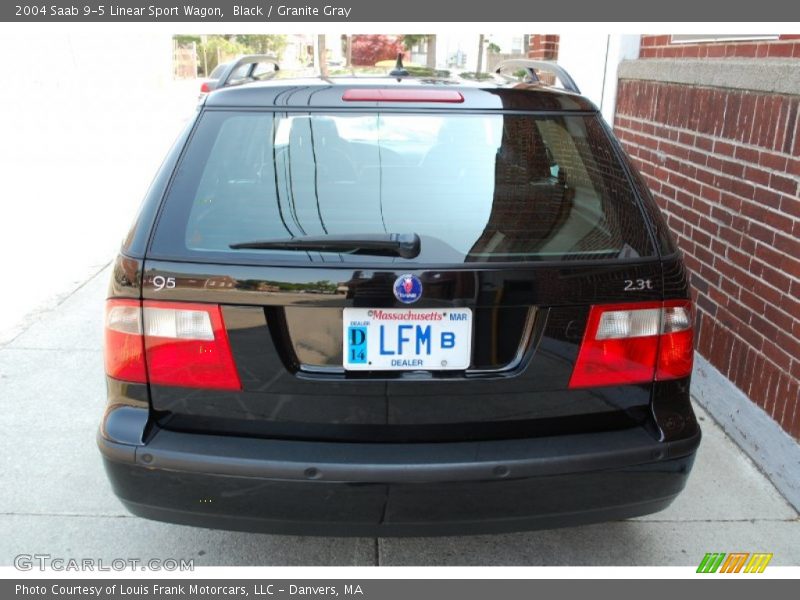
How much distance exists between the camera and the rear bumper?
7.23 ft

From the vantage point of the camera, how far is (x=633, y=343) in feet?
7.59

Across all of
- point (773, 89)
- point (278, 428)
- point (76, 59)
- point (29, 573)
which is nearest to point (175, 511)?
point (278, 428)

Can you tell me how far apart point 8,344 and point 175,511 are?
Answer: 3187 millimetres

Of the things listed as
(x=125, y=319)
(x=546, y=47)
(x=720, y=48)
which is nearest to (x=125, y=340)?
(x=125, y=319)

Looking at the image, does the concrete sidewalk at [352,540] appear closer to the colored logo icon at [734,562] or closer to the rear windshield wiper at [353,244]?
the colored logo icon at [734,562]

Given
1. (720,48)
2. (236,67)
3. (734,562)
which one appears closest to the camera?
(734,562)

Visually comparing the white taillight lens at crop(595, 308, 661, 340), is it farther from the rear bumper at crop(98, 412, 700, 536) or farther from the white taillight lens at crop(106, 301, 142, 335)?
the white taillight lens at crop(106, 301, 142, 335)

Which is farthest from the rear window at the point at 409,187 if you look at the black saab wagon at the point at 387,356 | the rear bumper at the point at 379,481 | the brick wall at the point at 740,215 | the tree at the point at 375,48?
the tree at the point at 375,48

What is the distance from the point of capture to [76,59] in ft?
84.6

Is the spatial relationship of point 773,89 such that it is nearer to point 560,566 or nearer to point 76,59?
point 560,566

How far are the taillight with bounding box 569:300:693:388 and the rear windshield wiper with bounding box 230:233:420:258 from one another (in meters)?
0.57

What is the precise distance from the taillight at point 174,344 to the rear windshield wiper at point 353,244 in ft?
0.79

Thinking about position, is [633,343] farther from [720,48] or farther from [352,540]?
[720,48]

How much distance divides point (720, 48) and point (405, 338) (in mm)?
3010
